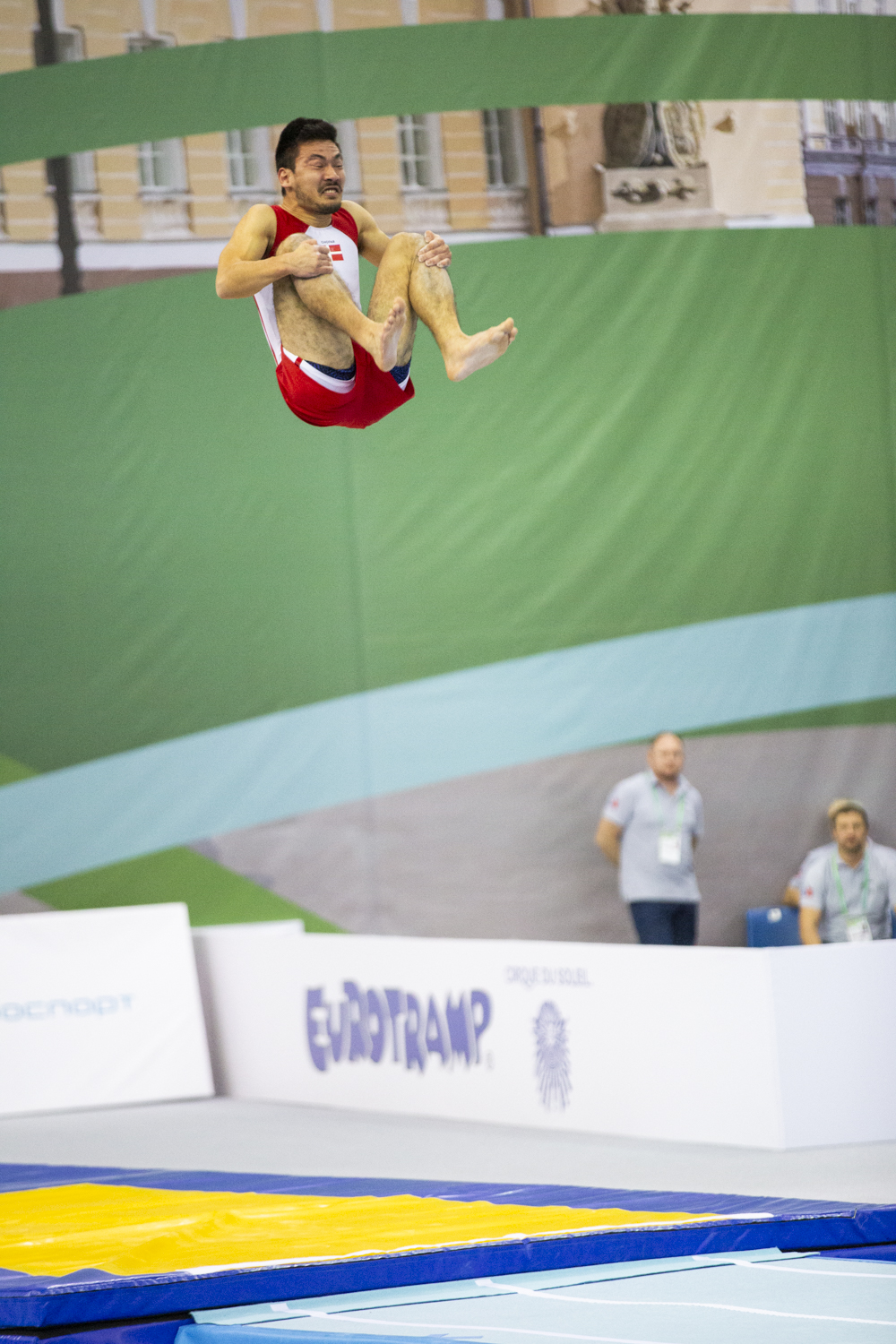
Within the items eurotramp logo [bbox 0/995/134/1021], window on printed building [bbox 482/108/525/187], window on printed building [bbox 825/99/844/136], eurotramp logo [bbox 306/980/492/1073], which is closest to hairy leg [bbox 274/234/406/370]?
eurotramp logo [bbox 306/980/492/1073]

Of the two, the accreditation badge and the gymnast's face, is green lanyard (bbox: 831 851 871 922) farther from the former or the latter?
the gymnast's face

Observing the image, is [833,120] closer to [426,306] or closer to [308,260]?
[426,306]

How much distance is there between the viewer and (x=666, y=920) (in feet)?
24.6

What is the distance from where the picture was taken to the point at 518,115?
29.0 feet

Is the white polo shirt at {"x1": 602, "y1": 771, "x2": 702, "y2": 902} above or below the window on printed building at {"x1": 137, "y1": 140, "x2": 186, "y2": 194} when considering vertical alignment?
below

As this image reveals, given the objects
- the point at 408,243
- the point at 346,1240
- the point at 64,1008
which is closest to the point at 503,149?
the point at 64,1008

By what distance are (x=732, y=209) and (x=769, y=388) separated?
940 mm

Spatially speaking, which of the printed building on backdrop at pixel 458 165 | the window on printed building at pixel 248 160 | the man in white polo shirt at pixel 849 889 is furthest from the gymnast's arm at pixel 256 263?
the window on printed building at pixel 248 160

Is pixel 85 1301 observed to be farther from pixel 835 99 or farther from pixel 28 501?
pixel 835 99

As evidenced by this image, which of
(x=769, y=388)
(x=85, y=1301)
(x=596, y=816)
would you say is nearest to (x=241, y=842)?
(x=596, y=816)

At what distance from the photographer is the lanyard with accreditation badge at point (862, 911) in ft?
21.8

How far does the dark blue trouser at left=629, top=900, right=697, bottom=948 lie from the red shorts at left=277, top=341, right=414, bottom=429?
378 cm

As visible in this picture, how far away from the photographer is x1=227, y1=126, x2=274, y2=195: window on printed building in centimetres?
863

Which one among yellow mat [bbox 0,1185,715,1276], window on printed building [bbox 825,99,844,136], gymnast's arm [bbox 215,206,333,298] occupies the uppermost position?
window on printed building [bbox 825,99,844,136]
